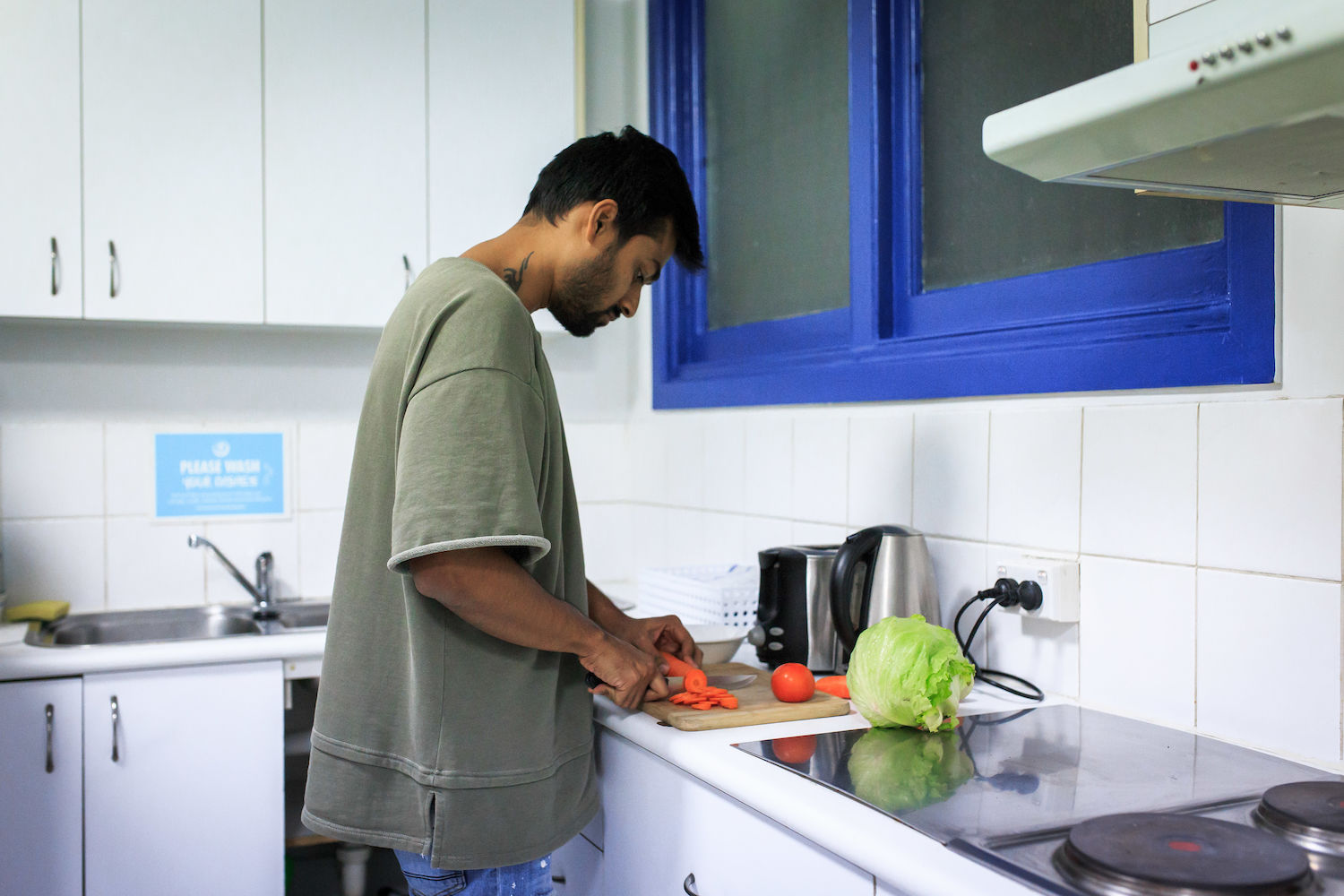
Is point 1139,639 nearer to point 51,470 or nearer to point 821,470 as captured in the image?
point 821,470

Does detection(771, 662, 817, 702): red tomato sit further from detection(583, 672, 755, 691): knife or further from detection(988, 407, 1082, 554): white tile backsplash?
detection(988, 407, 1082, 554): white tile backsplash

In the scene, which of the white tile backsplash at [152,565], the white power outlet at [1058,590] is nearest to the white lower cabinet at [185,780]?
the white tile backsplash at [152,565]

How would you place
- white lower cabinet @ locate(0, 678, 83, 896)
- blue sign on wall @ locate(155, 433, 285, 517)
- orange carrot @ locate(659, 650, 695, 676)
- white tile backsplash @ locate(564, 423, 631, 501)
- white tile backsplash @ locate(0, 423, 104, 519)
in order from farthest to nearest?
1. white tile backsplash @ locate(564, 423, 631, 501)
2. blue sign on wall @ locate(155, 433, 285, 517)
3. white tile backsplash @ locate(0, 423, 104, 519)
4. white lower cabinet @ locate(0, 678, 83, 896)
5. orange carrot @ locate(659, 650, 695, 676)

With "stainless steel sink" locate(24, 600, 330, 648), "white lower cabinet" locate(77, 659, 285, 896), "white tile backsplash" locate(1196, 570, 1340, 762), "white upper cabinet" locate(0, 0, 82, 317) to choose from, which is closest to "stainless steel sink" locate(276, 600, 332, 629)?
"stainless steel sink" locate(24, 600, 330, 648)

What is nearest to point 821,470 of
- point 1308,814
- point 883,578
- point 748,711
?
point 883,578

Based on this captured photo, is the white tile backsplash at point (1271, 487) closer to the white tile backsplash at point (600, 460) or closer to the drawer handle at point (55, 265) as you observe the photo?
the white tile backsplash at point (600, 460)

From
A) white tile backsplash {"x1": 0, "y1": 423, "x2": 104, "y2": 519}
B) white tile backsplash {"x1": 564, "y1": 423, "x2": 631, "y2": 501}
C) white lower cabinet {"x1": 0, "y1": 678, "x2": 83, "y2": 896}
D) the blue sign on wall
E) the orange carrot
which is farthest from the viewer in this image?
white tile backsplash {"x1": 564, "y1": 423, "x2": 631, "y2": 501}

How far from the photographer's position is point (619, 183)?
144 cm

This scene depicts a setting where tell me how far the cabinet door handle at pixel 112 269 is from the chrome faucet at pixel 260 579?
0.60 m

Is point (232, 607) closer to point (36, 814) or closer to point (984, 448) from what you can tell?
point (36, 814)

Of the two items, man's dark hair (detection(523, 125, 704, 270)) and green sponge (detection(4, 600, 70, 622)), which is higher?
man's dark hair (detection(523, 125, 704, 270))

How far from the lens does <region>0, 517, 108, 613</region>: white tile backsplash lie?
2418 millimetres

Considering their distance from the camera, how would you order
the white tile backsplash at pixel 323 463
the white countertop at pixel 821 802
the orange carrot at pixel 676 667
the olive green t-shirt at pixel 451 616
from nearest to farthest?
the white countertop at pixel 821 802 → the olive green t-shirt at pixel 451 616 → the orange carrot at pixel 676 667 → the white tile backsplash at pixel 323 463

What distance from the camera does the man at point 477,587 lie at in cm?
116
